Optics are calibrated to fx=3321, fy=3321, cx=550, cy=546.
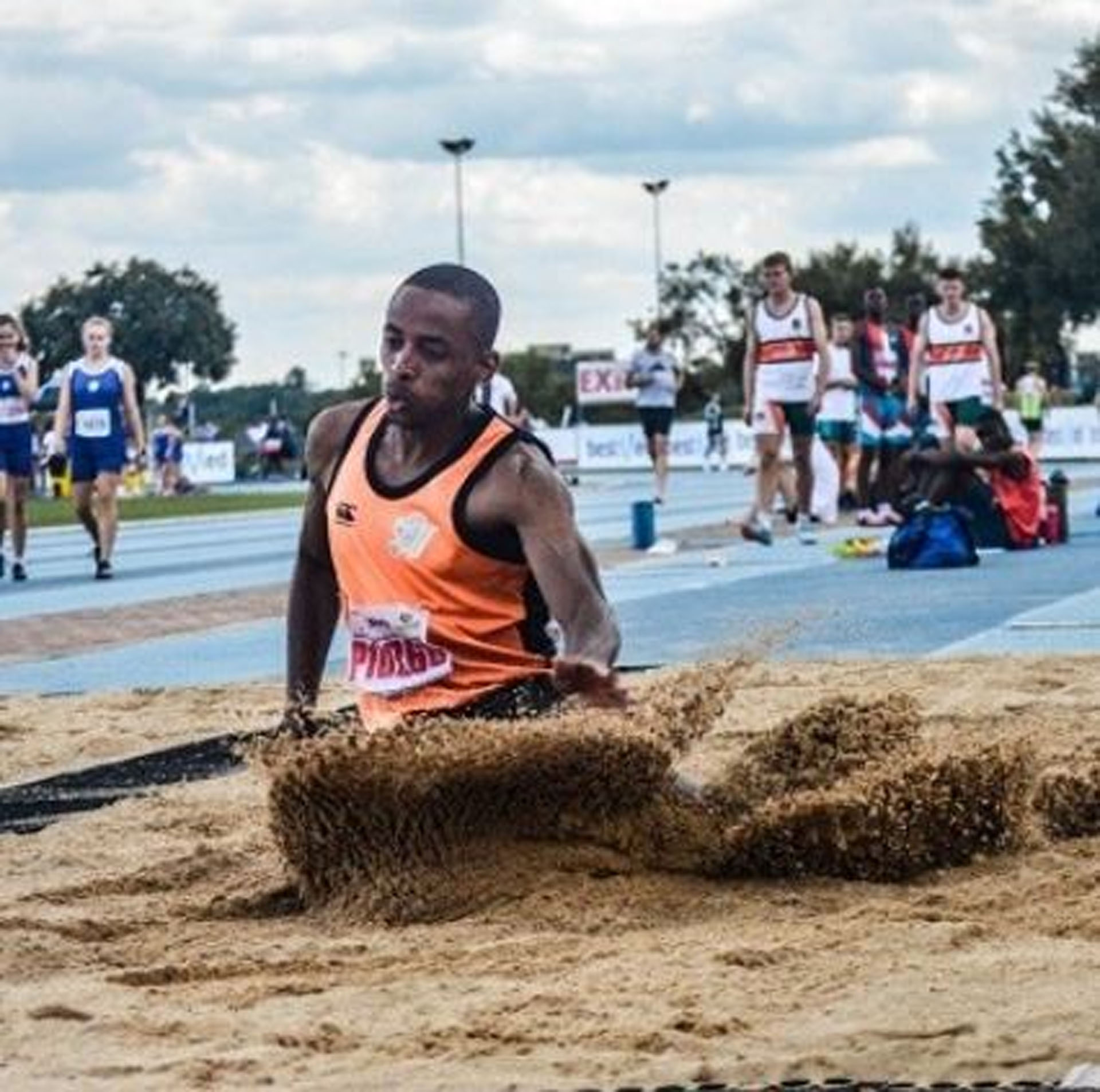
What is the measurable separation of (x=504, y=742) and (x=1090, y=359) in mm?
90078

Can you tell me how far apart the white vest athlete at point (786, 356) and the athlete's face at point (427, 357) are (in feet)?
53.9

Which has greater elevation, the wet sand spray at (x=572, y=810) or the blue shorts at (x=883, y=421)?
the blue shorts at (x=883, y=421)

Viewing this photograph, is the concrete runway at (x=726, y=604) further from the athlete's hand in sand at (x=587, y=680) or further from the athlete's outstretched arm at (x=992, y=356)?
the athlete's outstretched arm at (x=992, y=356)

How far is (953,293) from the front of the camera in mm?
24859

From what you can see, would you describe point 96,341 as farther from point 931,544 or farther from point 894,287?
point 894,287

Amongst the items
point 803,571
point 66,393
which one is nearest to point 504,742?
point 803,571

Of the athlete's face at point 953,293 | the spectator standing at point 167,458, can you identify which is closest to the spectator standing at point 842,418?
the athlete's face at point 953,293

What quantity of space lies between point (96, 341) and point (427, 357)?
53.7 ft

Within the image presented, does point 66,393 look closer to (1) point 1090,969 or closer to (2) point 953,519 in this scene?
(2) point 953,519

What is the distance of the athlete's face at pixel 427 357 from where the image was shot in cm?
733

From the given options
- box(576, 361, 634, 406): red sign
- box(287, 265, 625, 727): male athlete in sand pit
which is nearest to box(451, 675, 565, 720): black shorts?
box(287, 265, 625, 727): male athlete in sand pit

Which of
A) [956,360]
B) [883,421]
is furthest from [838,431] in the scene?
[956,360]

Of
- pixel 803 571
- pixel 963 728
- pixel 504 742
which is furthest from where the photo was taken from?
pixel 803 571

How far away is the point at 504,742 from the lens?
265 inches
